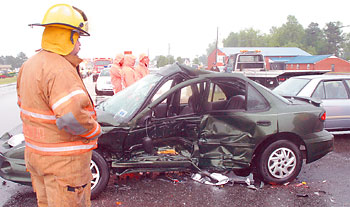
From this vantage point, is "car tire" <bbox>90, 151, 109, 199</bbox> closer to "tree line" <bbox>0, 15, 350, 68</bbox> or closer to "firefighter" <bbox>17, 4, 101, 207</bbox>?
"firefighter" <bbox>17, 4, 101, 207</bbox>

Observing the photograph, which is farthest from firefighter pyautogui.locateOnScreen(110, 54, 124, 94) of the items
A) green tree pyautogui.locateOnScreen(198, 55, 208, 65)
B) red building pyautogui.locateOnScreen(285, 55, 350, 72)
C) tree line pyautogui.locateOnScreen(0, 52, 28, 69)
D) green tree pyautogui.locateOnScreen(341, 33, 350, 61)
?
green tree pyautogui.locateOnScreen(198, 55, 208, 65)

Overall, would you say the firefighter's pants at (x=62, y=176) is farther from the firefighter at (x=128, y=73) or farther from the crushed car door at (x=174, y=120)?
the firefighter at (x=128, y=73)

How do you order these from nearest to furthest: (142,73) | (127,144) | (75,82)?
(75,82) → (127,144) → (142,73)

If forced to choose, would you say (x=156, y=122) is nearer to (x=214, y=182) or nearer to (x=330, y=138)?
(x=214, y=182)

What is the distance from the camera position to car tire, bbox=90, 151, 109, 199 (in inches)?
150

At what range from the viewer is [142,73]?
9.66 metres

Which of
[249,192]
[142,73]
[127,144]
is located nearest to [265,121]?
[249,192]

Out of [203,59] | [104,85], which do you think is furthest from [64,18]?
[203,59]

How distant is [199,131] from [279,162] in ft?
4.14

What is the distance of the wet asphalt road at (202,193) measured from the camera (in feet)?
12.6

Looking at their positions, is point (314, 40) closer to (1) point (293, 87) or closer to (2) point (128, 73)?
(1) point (293, 87)

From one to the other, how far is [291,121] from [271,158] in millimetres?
605

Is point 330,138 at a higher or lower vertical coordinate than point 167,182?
higher

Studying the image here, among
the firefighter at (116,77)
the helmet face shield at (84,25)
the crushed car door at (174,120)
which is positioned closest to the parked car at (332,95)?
the crushed car door at (174,120)
